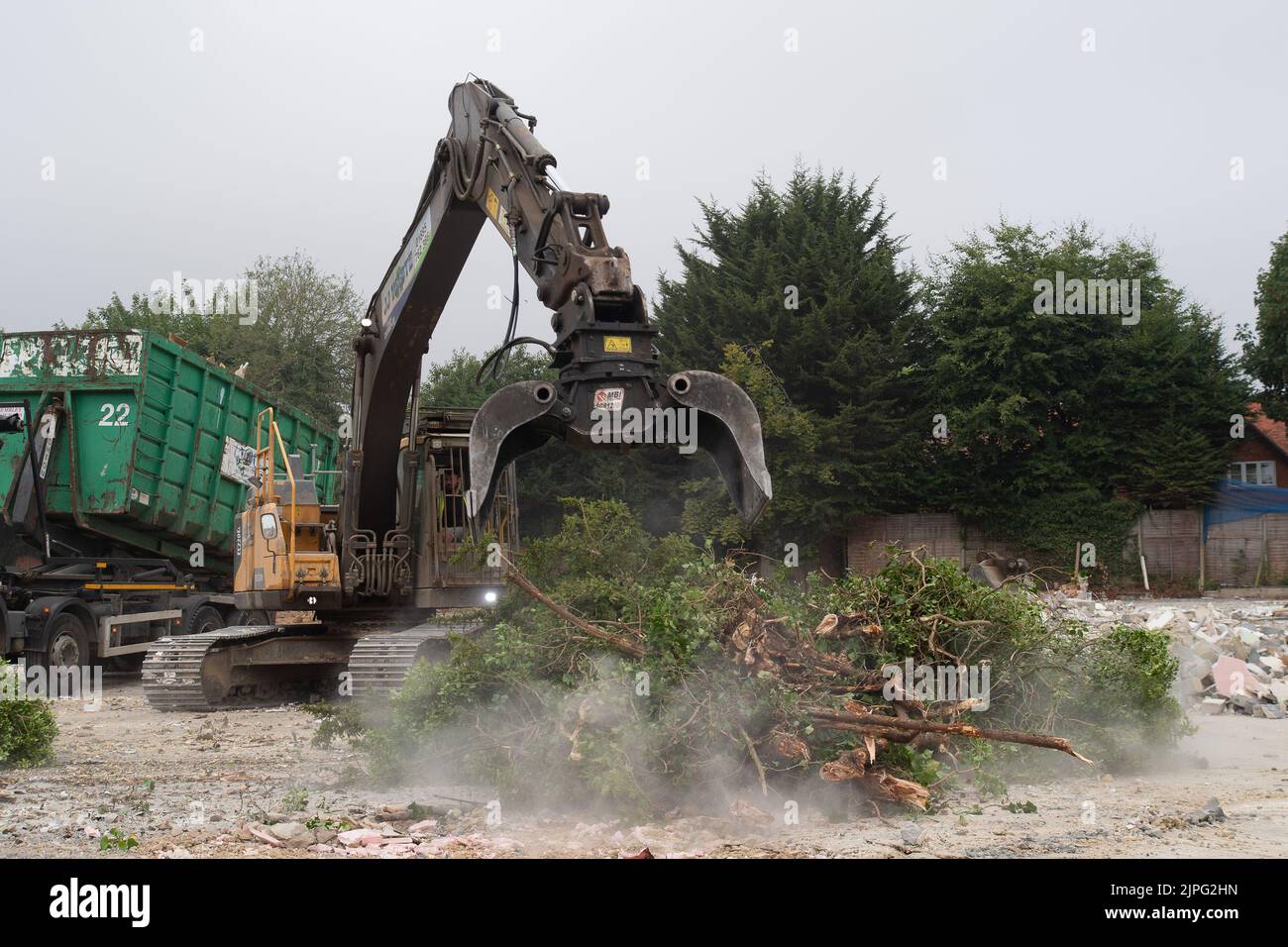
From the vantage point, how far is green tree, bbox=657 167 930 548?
2691cm

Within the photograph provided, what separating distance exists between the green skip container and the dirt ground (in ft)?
22.5

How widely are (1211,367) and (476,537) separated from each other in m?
24.7

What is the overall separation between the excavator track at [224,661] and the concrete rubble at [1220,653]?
681cm

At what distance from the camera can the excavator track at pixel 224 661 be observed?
11773 mm

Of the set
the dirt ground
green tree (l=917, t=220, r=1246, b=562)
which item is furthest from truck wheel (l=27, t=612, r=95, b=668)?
green tree (l=917, t=220, r=1246, b=562)

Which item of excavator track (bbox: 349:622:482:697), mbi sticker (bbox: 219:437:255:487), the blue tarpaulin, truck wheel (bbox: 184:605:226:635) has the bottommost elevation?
truck wheel (bbox: 184:605:226:635)

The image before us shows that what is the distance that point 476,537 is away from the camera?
8234mm

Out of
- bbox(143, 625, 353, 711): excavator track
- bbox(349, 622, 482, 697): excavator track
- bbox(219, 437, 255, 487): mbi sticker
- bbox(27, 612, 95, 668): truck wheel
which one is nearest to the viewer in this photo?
bbox(349, 622, 482, 697): excavator track

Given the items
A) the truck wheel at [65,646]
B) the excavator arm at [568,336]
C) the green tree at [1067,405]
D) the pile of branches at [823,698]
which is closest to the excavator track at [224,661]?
the truck wheel at [65,646]

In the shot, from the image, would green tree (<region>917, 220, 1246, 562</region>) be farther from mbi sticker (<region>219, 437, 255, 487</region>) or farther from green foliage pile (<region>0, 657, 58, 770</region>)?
green foliage pile (<region>0, 657, 58, 770</region>)

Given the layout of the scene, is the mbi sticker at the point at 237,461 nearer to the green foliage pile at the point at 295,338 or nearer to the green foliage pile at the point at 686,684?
the green foliage pile at the point at 686,684

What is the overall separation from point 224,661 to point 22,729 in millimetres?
3652
